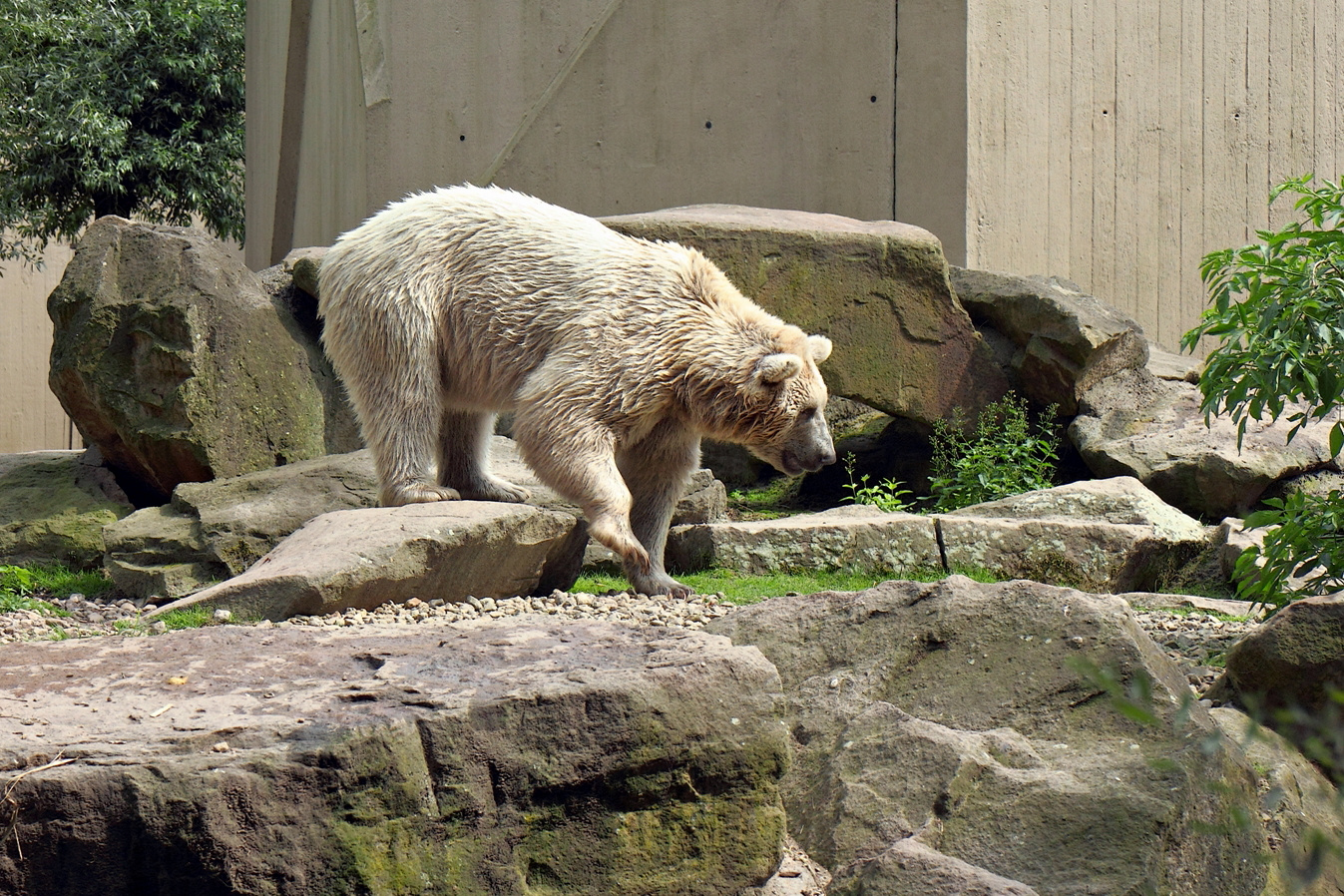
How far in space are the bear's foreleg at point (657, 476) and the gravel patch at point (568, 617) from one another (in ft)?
1.75

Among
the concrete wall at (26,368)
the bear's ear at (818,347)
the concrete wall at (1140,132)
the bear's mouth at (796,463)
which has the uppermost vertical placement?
the concrete wall at (1140,132)

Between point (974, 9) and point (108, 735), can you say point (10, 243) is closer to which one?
point (974, 9)

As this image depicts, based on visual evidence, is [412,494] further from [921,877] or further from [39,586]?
[921,877]

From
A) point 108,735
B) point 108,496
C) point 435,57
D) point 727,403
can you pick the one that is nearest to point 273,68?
point 435,57

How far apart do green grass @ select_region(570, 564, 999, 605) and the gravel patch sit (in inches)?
14.4

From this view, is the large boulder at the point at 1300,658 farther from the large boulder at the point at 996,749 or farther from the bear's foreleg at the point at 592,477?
the bear's foreleg at the point at 592,477

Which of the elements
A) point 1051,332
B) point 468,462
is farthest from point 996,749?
point 1051,332

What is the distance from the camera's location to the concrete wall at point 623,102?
11016 millimetres

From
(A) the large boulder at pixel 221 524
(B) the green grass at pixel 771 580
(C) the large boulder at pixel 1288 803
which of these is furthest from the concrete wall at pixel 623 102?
(C) the large boulder at pixel 1288 803

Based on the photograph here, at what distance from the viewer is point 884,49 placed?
10.8 m

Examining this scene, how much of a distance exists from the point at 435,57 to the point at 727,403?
25.0 ft

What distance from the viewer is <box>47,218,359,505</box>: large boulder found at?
764 cm

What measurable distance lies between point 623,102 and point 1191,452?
6.25m

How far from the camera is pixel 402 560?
543cm
